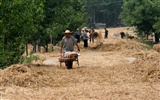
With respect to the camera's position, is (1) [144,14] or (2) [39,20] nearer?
(2) [39,20]

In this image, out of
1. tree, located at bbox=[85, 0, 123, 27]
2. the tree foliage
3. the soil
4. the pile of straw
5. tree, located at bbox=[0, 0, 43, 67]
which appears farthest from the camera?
tree, located at bbox=[85, 0, 123, 27]

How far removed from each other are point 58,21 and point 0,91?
751 inches

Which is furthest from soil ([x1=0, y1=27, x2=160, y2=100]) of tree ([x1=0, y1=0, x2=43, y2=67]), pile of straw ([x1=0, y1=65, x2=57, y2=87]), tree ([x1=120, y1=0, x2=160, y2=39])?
tree ([x1=120, y1=0, x2=160, y2=39])

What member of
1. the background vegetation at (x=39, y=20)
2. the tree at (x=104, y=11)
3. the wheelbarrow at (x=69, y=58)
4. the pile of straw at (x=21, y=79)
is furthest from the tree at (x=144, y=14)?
the tree at (x=104, y=11)

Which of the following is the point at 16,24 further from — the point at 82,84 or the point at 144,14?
the point at 144,14

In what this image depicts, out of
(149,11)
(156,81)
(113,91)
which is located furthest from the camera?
(149,11)

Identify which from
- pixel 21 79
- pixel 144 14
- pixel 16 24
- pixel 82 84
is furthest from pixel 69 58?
pixel 144 14

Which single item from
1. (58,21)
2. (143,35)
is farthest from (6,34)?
(143,35)

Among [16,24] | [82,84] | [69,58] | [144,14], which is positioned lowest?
[82,84]

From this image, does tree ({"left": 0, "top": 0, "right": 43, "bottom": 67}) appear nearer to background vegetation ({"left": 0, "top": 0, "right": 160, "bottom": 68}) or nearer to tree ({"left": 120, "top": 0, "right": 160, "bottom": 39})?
background vegetation ({"left": 0, "top": 0, "right": 160, "bottom": 68})

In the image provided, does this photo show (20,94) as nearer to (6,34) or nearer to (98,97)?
(98,97)

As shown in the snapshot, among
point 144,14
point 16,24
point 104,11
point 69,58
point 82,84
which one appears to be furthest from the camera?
point 104,11

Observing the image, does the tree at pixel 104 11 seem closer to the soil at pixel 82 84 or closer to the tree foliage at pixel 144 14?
the tree foliage at pixel 144 14

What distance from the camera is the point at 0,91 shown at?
9031 mm
